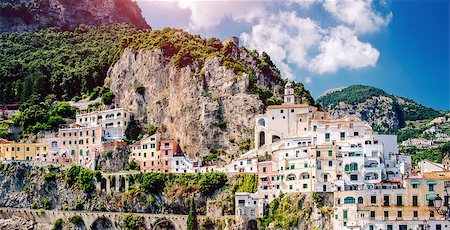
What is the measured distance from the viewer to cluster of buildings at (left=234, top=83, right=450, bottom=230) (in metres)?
53.1

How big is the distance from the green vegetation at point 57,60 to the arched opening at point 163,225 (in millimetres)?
28165

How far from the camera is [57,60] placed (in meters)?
97.6

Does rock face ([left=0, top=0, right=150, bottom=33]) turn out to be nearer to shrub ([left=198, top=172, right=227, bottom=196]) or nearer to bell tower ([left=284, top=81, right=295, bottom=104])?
bell tower ([left=284, top=81, right=295, bottom=104])

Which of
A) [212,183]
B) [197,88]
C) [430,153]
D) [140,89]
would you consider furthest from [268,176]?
[430,153]

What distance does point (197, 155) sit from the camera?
232ft

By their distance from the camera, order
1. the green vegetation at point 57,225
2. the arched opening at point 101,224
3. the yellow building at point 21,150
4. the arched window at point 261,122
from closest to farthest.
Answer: the arched opening at point 101,224
the green vegetation at point 57,225
the arched window at point 261,122
the yellow building at point 21,150

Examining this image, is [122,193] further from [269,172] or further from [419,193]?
[419,193]

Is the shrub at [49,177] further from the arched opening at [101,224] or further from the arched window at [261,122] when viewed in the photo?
the arched window at [261,122]

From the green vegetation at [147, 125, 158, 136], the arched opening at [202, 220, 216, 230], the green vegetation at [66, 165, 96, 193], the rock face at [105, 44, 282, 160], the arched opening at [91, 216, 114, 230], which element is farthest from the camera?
the green vegetation at [147, 125, 158, 136]

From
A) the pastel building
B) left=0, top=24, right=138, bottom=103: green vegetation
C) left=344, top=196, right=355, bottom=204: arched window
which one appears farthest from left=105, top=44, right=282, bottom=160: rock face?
left=344, top=196, right=355, bottom=204: arched window

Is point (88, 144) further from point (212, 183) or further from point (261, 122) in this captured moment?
point (261, 122)

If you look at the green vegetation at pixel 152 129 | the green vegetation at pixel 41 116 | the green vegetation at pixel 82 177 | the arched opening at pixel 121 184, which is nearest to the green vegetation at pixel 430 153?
the green vegetation at pixel 152 129

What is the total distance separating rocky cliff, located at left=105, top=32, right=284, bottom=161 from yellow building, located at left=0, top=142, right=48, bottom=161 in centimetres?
1043

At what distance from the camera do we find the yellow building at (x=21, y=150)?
74.8 m
